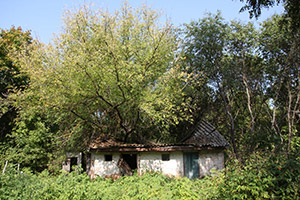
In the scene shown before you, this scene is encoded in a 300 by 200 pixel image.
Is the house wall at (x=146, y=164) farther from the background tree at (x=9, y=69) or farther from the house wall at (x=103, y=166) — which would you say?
the background tree at (x=9, y=69)

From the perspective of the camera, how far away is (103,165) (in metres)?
12.9

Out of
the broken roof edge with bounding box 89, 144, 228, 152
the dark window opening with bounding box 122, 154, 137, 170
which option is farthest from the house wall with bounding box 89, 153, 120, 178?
the dark window opening with bounding box 122, 154, 137, 170

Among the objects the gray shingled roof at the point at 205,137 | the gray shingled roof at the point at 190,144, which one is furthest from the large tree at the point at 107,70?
the gray shingled roof at the point at 205,137

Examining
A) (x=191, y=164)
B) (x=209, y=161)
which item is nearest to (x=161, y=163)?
(x=191, y=164)

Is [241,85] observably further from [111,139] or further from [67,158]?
[67,158]

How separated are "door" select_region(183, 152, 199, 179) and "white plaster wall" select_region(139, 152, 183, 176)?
0.41 meters

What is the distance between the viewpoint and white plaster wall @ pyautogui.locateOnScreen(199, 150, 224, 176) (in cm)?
1340

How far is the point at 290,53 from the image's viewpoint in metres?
11.8

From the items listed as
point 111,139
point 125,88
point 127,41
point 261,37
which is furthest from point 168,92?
point 261,37

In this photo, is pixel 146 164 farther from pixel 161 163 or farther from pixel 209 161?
pixel 209 161

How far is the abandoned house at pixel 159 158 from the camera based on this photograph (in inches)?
499

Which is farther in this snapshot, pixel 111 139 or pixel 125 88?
pixel 111 139

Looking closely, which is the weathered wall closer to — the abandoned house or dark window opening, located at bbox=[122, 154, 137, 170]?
the abandoned house

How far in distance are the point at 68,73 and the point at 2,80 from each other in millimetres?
8864
